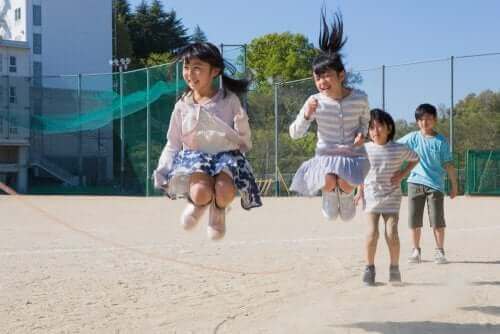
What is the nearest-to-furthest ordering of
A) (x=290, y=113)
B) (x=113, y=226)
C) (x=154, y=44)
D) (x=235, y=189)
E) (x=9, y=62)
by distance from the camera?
(x=235, y=189), (x=113, y=226), (x=290, y=113), (x=9, y=62), (x=154, y=44)

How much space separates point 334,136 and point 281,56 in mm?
47444

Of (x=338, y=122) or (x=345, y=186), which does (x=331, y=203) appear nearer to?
(x=345, y=186)

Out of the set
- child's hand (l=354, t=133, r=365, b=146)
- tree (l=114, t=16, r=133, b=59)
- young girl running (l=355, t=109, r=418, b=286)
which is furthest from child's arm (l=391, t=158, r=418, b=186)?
tree (l=114, t=16, r=133, b=59)

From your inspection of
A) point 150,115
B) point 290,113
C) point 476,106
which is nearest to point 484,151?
point 476,106

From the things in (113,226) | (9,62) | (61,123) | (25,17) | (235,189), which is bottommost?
(113,226)

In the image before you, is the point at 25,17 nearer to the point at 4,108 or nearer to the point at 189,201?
the point at 4,108

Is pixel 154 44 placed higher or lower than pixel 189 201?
higher

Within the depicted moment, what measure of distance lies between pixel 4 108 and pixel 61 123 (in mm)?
2259

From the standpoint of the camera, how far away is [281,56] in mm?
52719

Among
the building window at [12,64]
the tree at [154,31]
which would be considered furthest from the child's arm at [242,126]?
the tree at [154,31]

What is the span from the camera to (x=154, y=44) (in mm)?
68062

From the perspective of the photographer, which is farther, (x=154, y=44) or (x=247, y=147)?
(x=154, y=44)

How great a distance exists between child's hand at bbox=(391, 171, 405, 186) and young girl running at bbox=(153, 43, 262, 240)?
5.39ft

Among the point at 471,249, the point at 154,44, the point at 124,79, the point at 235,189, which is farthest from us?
the point at 154,44
